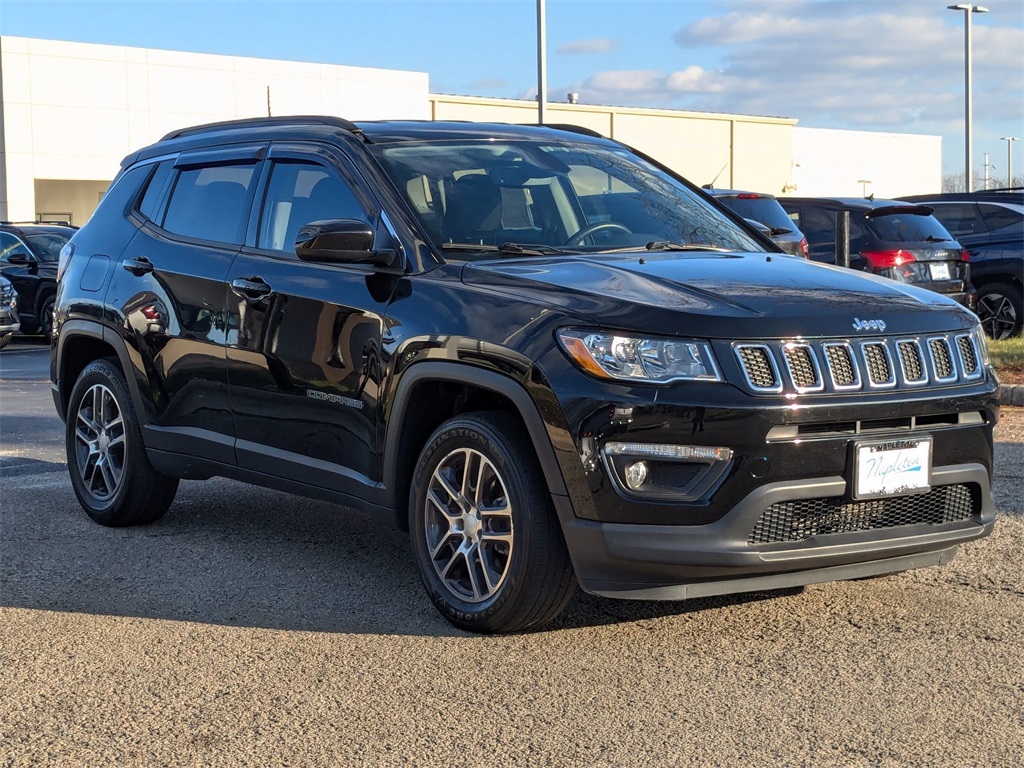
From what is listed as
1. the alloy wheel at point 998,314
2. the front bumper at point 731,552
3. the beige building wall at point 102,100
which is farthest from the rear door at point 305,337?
the beige building wall at point 102,100

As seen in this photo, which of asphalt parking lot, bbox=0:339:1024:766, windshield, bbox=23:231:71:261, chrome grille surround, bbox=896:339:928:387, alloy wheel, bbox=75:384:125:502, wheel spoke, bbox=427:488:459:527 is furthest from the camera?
windshield, bbox=23:231:71:261

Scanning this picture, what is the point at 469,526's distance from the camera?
193 inches

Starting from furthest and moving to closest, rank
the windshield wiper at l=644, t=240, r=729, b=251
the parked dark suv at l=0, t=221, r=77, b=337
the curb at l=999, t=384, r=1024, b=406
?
1. the parked dark suv at l=0, t=221, r=77, b=337
2. the curb at l=999, t=384, r=1024, b=406
3. the windshield wiper at l=644, t=240, r=729, b=251

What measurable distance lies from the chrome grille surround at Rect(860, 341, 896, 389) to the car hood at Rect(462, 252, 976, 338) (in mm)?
55

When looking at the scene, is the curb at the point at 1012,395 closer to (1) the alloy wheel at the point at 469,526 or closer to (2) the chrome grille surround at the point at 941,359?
(2) the chrome grille surround at the point at 941,359

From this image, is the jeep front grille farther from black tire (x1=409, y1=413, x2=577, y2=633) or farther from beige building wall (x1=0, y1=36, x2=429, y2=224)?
beige building wall (x1=0, y1=36, x2=429, y2=224)

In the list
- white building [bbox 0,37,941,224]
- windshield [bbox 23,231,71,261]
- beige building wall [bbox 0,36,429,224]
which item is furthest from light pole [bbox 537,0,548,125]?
beige building wall [bbox 0,36,429,224]

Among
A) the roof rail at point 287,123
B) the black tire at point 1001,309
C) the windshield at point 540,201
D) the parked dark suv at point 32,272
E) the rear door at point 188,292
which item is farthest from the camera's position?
the parked dark suv at point 32,272

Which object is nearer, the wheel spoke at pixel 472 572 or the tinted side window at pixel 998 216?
the wheel spoke at pixel 472 572

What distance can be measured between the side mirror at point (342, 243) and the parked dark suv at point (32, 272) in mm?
15227

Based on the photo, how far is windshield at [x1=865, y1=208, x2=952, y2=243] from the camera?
14.6 meters

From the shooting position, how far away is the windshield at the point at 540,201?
18.0ft

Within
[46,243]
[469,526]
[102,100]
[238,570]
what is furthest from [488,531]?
[102,100]

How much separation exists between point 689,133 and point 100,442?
5908cm
